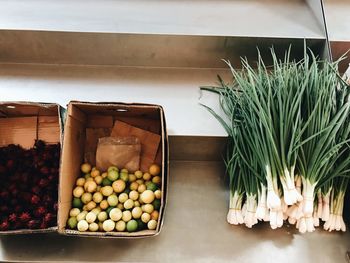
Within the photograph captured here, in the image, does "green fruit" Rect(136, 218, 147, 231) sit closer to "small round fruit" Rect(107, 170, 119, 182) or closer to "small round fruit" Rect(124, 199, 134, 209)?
"small round fruit" Rect(124, 199, 134, 209)

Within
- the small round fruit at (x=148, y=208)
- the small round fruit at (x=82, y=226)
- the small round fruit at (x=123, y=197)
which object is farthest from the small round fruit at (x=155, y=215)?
the small round fruit at (x=82, y=226)

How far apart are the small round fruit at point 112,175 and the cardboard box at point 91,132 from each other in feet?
0.40

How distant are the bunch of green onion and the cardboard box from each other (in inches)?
11.3

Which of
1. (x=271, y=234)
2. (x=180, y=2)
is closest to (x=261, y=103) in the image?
(x=271, y=234)

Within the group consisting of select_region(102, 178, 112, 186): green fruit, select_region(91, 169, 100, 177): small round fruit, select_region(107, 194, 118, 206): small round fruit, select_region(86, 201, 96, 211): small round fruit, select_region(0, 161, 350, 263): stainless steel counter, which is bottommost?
select_region(0, 161, 350, 263): stainless steel counter

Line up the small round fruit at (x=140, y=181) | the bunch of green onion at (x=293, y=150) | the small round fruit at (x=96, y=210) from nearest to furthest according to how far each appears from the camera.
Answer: the bunch of green onion at (x=293, y=150), the small round fruit at (x=96, y=210), the small round fruit at (x=140, y=181)

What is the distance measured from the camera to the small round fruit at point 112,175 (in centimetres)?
124

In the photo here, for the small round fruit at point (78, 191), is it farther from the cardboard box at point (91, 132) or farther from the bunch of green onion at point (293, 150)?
the bunch of green onion at point (293, 150)

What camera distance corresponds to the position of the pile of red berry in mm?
1070

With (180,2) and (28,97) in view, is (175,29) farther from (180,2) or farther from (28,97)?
(28,97)

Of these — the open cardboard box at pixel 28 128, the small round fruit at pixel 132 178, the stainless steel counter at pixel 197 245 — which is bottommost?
the stainless steel counter at pixel 197 245

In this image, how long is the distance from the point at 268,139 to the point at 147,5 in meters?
0.88

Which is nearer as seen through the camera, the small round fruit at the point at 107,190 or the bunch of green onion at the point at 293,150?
the bunch of green onion at the point at 293,150

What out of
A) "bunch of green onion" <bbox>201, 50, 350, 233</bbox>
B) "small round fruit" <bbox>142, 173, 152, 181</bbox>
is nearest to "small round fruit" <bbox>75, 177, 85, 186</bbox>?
"small round fruit" <bbox>142, 173, 152, 181</bbox>
